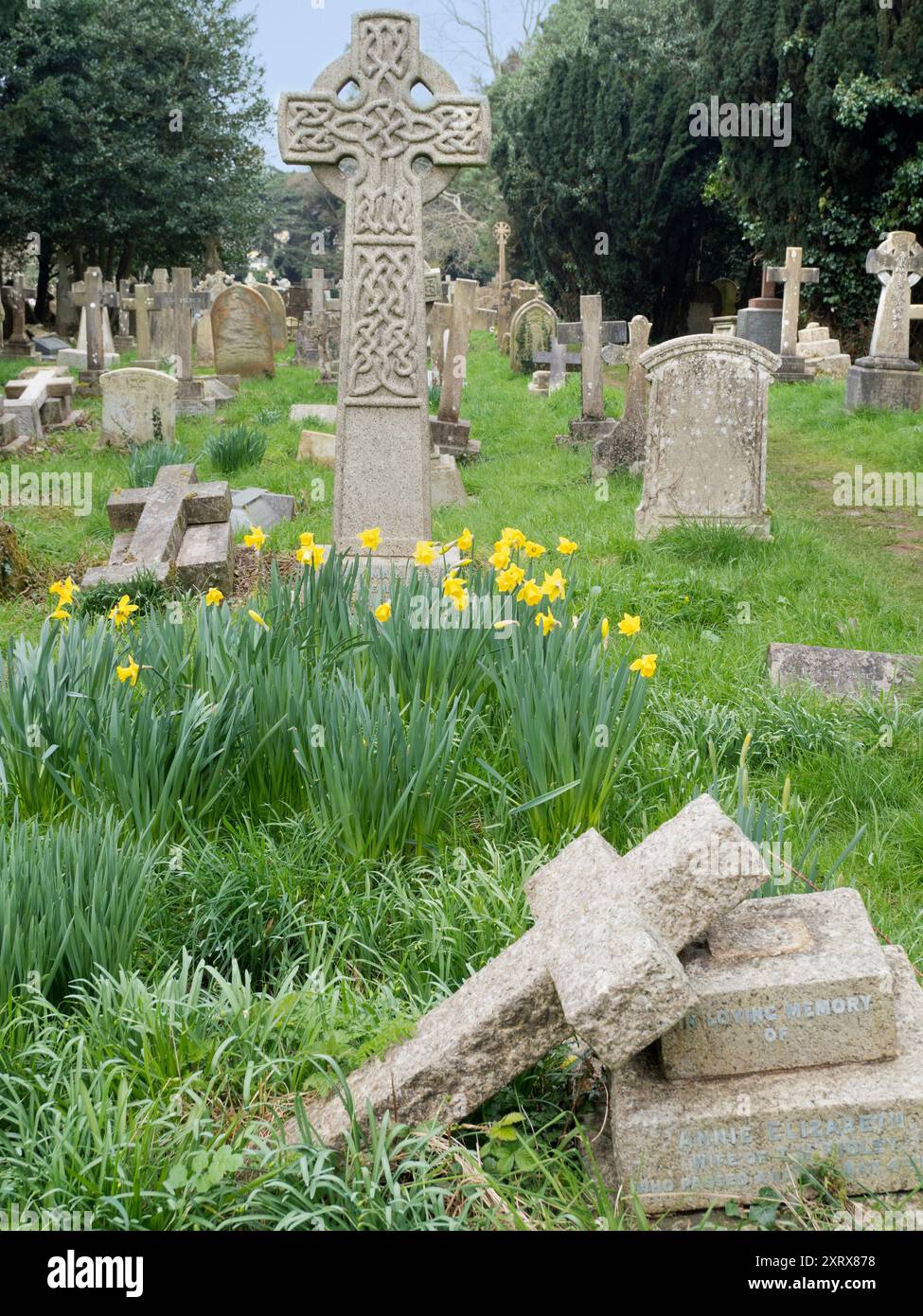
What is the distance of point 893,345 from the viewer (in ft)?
42.0

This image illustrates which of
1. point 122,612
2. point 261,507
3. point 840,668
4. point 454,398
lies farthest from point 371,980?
point 454,398

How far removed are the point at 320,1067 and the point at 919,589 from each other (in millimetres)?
5366

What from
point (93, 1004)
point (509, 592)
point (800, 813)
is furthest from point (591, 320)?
point (93, 1004)

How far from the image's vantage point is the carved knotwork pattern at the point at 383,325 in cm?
611

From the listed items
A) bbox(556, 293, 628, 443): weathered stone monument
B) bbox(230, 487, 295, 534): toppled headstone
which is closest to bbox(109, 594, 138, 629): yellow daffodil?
bbox(230, 487, 295, 534): toppled headstone

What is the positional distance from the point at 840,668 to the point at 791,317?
12418 mm

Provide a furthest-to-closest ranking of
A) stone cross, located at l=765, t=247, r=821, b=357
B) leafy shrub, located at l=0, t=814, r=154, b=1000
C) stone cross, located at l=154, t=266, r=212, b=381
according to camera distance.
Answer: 1. stone cross, located at l=765, t=247, r=821, b=357
2. stone cross, located at l=154, t=266, r=212, b=381
3. leafy shrub, located at l=0, t=814, r=154, b=1000

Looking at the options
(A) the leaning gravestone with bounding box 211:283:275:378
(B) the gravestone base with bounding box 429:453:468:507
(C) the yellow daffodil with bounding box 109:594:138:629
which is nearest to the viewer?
(C) the yellow daffodil with bounding box 109:594:138:629

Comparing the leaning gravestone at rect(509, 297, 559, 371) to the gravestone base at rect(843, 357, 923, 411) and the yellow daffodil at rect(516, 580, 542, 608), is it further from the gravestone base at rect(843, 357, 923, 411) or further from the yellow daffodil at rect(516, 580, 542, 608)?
A: the yellow daffodil at rect(516, 580, 542, 608)

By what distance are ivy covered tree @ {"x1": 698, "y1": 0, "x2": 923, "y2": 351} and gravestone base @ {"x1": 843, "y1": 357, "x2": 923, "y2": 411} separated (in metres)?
4.57

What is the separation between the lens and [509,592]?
426cm

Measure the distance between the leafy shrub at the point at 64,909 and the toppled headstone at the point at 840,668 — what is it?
115 inches

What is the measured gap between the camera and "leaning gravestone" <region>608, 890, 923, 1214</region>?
7.34 ft

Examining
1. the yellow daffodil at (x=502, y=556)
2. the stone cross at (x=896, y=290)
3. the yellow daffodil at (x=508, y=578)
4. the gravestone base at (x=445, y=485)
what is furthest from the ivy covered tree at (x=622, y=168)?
the yellow daffodil at (x=508, y=578)
